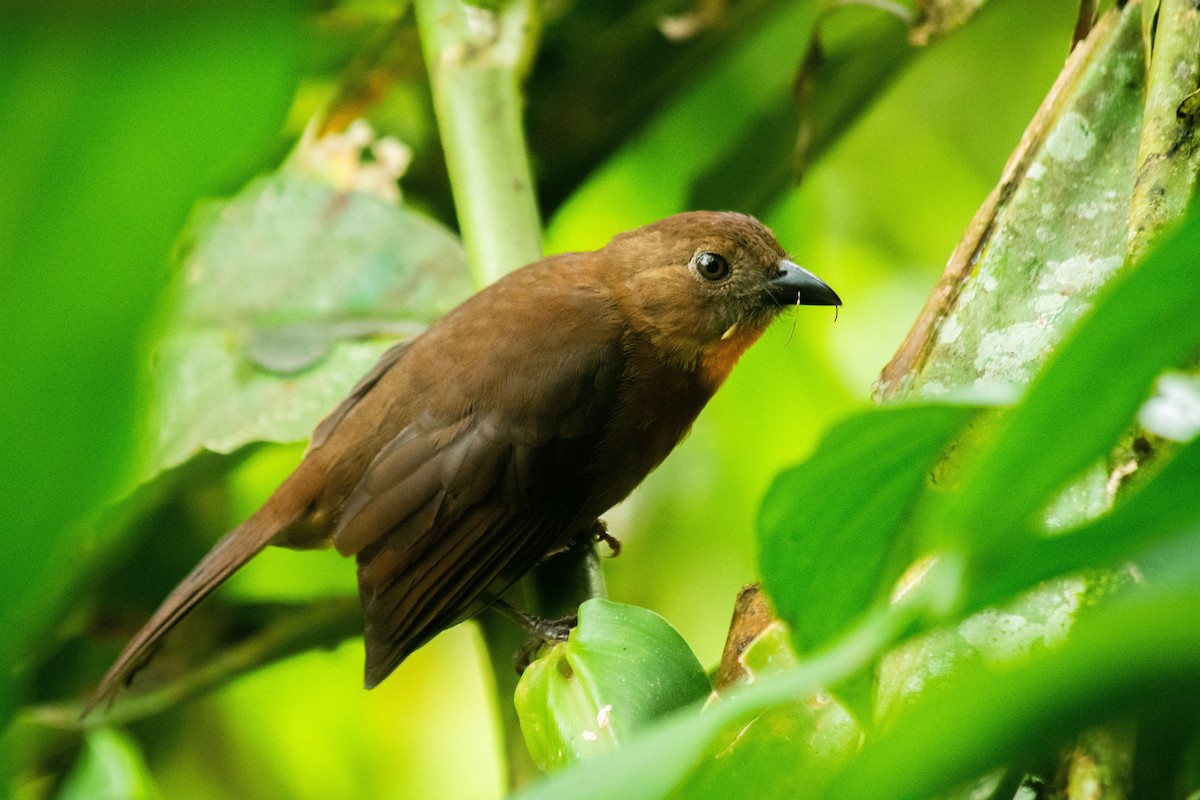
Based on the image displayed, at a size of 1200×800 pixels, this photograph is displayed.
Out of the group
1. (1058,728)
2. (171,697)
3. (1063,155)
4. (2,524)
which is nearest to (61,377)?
(2,524)

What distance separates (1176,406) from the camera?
0.93m

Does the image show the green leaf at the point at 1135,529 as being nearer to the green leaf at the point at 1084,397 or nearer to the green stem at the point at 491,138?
the green leaf at the point at 1084,397

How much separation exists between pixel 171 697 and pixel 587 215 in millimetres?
1600

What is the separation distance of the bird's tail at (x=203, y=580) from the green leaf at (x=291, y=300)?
0.65ft

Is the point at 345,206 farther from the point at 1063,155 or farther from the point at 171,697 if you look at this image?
the point at 1063,155

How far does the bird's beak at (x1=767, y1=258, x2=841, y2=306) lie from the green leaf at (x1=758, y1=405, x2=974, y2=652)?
1835mm

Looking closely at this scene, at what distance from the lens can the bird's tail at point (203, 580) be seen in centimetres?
233

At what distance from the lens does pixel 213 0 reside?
0.55 metres

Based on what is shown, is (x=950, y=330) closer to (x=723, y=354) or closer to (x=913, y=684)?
(x=913, y=684)

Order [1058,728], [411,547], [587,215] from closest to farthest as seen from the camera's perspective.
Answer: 1. [1058,728]
2. [411,547]
3. [587,215]

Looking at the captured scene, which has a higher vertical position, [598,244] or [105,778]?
[598,244]

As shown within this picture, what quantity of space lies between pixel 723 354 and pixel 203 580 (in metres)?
1.26

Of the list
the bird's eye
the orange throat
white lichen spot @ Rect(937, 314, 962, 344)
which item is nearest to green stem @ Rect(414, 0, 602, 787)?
the bird's eye

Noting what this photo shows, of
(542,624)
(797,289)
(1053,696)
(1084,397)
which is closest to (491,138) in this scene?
(797,289)
